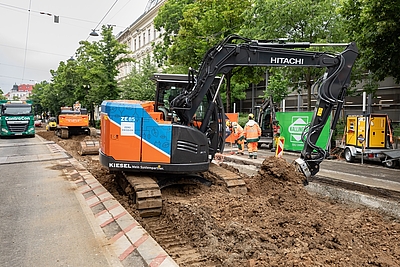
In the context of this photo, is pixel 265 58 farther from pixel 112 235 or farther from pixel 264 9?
pixel 264 9

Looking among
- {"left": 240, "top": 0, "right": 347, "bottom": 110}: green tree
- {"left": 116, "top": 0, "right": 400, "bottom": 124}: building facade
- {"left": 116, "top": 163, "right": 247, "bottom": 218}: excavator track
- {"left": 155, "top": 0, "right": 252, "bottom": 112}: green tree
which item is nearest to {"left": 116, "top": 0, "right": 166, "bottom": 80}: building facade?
{"left": 116, "top": 0, "right": 400, "bottom": 124}: building facade

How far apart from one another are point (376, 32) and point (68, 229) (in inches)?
462

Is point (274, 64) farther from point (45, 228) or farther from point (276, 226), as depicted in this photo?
point (45, 228)

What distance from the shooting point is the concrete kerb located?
4.62m

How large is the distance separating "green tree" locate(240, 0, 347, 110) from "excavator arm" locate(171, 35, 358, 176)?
10.5 metres

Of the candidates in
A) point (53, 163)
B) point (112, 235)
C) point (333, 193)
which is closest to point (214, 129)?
point (333, 193)

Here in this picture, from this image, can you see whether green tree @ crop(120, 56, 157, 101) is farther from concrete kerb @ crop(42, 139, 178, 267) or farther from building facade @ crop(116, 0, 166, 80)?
concrete kerb @ crop(42, 139, 178, 267)

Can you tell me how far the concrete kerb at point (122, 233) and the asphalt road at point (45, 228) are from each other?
0.57 ft

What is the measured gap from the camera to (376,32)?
1272cm

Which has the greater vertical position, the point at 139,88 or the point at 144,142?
the point at 139,88

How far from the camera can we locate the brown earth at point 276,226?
4.64m

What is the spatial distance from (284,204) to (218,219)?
163cm

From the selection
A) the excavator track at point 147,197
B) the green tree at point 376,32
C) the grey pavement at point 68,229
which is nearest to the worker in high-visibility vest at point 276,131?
the green tree at point 376,32

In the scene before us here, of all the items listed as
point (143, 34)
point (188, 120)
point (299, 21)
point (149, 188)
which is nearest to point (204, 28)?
point (299, 21)
